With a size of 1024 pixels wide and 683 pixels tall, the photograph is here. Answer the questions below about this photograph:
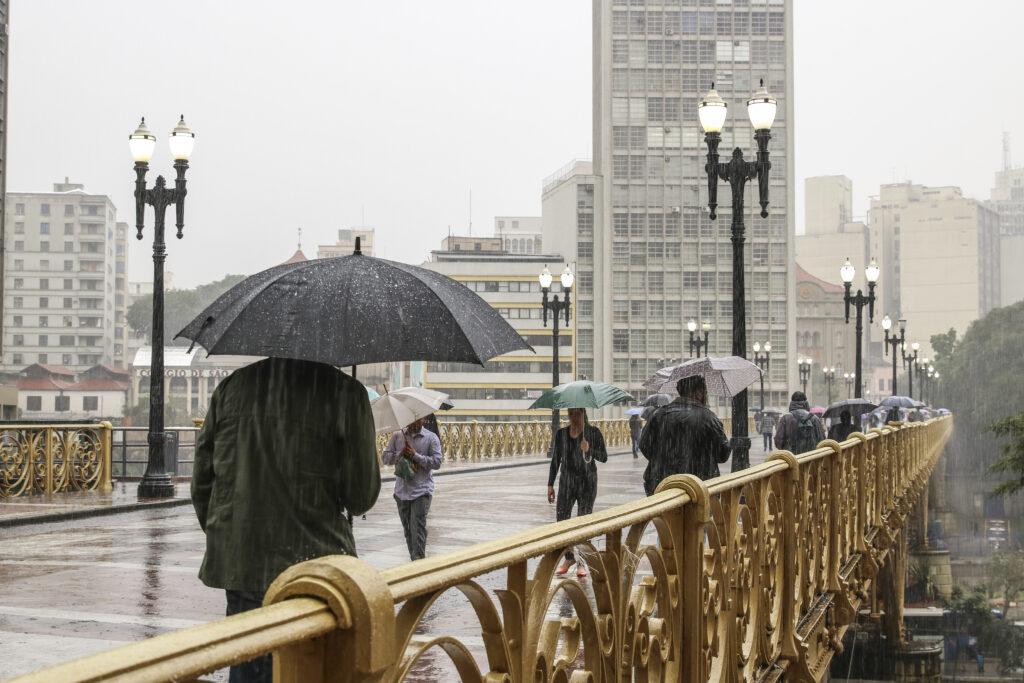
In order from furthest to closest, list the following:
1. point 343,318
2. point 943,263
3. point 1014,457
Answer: point 943,263 → point 1014,457 → point 343,318

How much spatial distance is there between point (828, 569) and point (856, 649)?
74.6 feet

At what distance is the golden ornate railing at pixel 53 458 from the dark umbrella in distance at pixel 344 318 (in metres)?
13.3

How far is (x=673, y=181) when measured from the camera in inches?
4077

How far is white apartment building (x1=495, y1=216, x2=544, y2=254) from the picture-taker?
180 metres

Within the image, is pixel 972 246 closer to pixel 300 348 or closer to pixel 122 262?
pixel 122 262

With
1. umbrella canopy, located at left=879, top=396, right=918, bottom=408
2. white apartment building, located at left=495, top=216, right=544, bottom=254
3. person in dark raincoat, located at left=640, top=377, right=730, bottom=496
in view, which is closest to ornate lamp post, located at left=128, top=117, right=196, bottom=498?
person in dark raincoat, located at left=640, top=377, right=730, bottom=496

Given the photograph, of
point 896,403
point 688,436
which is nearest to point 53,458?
point 688,436

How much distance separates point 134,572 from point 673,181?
96.6m

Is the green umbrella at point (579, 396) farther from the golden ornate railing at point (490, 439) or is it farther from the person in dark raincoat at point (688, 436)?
the golden ornate railing at point (490, 439)

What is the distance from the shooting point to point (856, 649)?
30.5 metres

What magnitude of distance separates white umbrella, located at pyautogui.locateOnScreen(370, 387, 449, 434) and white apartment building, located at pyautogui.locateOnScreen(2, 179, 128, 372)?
131707 millimetres

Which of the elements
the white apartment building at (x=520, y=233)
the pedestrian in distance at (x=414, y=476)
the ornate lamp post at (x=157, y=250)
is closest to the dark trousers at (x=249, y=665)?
the pedestrian in distance at (x=414, y=476)

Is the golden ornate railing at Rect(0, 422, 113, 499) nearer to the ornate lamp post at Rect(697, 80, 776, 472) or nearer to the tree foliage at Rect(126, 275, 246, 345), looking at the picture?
the ornate lamp post at Rect(697, 80, 776, 472)

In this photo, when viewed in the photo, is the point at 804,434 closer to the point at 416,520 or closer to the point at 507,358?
the point at 416,520
